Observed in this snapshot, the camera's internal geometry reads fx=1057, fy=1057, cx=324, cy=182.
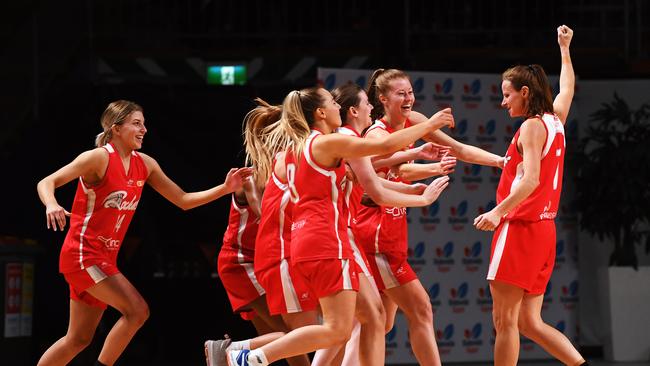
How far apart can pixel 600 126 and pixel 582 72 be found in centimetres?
113

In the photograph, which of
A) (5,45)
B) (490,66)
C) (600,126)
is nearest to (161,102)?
(5,45)

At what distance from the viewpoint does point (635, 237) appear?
8.97 metres

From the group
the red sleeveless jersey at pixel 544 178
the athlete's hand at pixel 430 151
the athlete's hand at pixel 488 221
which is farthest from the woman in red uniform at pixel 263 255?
the red sleeveless jersey at pixel 544 178

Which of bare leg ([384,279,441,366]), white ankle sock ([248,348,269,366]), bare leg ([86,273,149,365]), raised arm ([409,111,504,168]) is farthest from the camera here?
raised arm ([409,111,504,168])

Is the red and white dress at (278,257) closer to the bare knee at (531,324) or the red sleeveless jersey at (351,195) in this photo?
the red sleeveless jersey at (351,195)

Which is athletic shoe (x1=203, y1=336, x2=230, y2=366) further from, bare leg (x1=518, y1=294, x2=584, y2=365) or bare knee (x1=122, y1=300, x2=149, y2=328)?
bare leg (x1=518, y1=294, x2=584, y2=365)

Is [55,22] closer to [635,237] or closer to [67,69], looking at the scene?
[67,69]

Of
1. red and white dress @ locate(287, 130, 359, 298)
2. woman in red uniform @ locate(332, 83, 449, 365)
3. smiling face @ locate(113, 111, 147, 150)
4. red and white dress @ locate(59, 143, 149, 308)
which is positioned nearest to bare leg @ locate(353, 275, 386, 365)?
woman in red uniform @ locate(332, 83, 449, 365)

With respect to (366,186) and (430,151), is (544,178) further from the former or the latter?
(366,186)

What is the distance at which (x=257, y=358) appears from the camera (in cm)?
490

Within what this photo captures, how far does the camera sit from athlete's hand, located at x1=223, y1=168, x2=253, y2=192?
582 cm

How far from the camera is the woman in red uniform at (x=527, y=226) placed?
5203 millimetres

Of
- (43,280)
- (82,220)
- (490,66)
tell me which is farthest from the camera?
(490,66)

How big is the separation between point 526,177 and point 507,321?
2.39 ft
